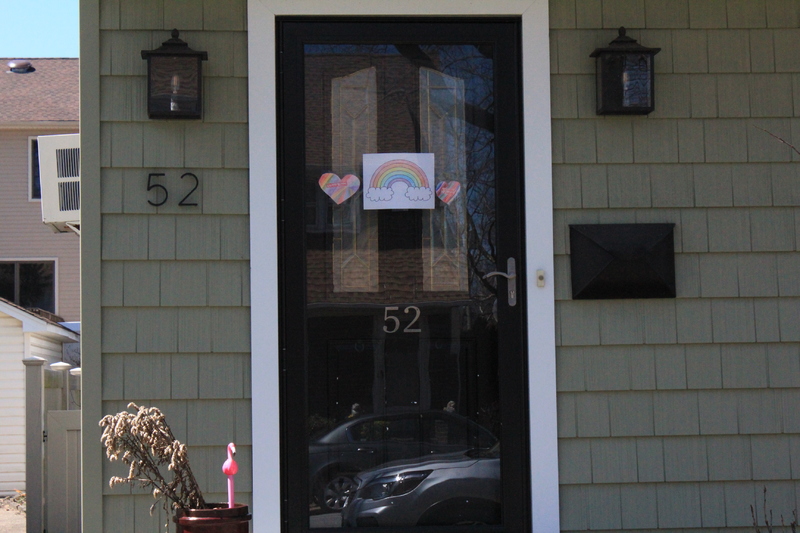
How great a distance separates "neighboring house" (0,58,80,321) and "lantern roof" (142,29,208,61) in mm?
13129

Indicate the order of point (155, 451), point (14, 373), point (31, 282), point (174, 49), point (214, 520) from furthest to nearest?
point (31, 282) < point (14, 373) < point (174, 49) < point (155, 451) < point (214, 520)

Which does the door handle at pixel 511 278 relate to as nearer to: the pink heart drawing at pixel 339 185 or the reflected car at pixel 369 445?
the reflected car at pixel 369 445

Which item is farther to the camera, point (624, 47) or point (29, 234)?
point (29, 234)

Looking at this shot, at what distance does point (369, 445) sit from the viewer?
3734 millimetres

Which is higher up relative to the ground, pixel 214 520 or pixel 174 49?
pixel 174 49

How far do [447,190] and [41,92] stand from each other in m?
15.0

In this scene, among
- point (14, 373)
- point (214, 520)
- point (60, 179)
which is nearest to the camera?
point (214, 520)

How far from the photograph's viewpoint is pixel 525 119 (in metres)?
3.82

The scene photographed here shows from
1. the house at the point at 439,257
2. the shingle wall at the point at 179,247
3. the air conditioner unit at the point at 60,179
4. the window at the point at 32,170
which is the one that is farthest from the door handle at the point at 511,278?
the window at the point at 32,170

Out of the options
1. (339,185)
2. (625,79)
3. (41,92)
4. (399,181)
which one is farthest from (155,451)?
(41,92)

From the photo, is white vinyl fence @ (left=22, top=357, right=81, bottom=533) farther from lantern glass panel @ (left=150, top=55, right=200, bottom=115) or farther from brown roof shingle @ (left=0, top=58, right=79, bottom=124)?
brown roof shingle @ (left=0, top=58, right=79, bottom=124)

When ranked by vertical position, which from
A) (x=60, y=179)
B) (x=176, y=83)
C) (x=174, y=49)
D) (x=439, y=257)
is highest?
(x=174, y=49)

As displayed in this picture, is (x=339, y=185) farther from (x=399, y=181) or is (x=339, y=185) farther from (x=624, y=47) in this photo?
(x=624, y=47)

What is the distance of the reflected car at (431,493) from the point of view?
373cm
